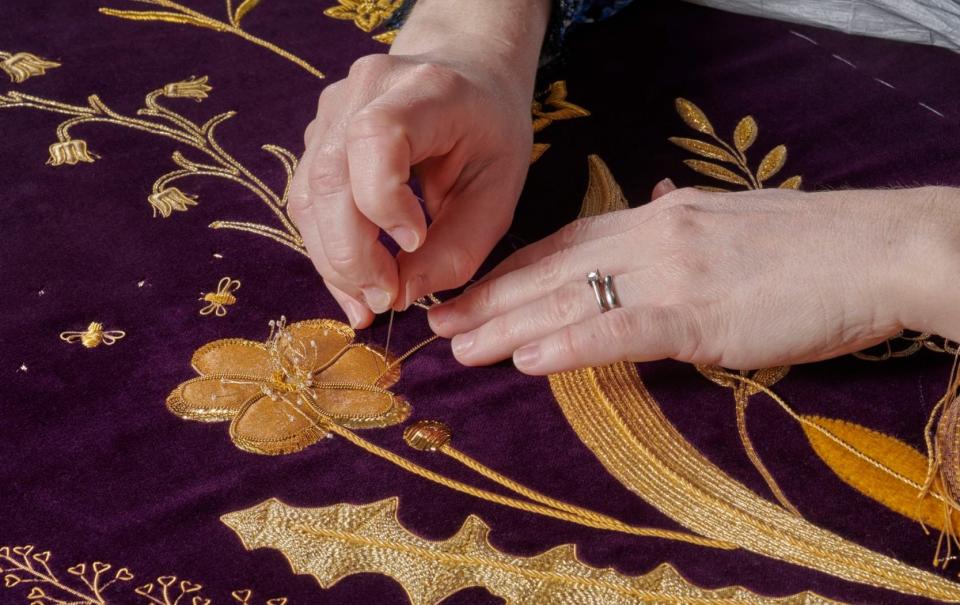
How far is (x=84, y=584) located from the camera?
53cm

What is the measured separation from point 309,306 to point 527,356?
17 cm

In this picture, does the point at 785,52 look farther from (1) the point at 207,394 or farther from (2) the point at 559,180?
(1) the point at 207,394

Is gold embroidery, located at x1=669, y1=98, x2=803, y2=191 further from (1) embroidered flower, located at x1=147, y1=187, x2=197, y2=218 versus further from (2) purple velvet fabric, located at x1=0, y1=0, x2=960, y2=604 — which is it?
(1) embroidered flower, located at x1=147, y1=187, x2=197, y2=218

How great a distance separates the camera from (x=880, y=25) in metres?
0.92

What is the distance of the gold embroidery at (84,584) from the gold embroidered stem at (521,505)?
0.36 ft

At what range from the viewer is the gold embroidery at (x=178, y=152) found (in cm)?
75

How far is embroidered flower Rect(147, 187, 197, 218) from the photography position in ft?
2.47

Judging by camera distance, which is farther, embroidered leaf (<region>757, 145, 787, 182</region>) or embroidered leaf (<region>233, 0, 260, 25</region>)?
embroidered leaf (<region>233, 0, 260, 25</region>)

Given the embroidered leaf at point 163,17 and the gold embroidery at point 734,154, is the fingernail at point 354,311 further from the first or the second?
the embroidered leaf at point 163,17

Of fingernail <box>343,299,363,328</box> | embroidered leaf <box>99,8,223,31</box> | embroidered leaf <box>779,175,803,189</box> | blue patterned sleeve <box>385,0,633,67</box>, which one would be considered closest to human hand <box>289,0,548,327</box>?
fingernail <box>343,299,363,328</box>

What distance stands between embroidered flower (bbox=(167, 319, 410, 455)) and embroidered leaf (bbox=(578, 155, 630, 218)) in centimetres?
21

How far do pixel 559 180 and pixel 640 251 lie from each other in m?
0.16

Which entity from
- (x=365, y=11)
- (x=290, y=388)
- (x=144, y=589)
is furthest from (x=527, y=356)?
(x=365, y=11)

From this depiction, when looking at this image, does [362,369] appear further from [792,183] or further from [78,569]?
[792,183]
